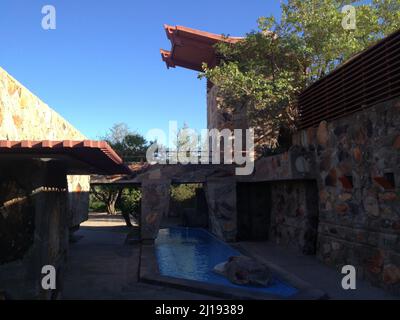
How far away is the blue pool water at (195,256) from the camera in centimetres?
1016

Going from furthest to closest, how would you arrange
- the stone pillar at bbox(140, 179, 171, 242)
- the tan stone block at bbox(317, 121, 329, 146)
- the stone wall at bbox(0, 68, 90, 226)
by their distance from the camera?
1. the stone pillar at bbox(140, 179, 171, 242)
2. the tan stone block at bbox(317, 121, 329, 146)
3. the stone wall at bbox(0, 68, 90, 226)

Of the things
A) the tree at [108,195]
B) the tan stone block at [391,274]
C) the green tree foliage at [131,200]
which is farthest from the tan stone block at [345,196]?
the tree at [108,195]

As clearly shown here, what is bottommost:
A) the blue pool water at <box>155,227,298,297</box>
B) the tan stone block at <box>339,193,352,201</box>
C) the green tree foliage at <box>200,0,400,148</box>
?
the blue pool water at <box>155,227,298,297</box>

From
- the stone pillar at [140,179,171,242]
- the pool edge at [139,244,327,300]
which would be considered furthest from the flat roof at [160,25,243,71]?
the pool edge at [139,244,327,300]

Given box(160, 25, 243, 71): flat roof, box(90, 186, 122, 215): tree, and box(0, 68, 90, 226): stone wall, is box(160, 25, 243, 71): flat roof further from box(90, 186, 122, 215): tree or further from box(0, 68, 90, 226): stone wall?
box(90, 186, 122, 215): tree

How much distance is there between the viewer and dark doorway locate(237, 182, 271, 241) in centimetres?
1847

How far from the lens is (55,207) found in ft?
24.0

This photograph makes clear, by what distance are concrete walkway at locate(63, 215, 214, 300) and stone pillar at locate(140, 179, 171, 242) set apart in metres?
0.82

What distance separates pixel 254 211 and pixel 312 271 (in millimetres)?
7477

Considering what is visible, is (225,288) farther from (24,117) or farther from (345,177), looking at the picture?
(24,117)
